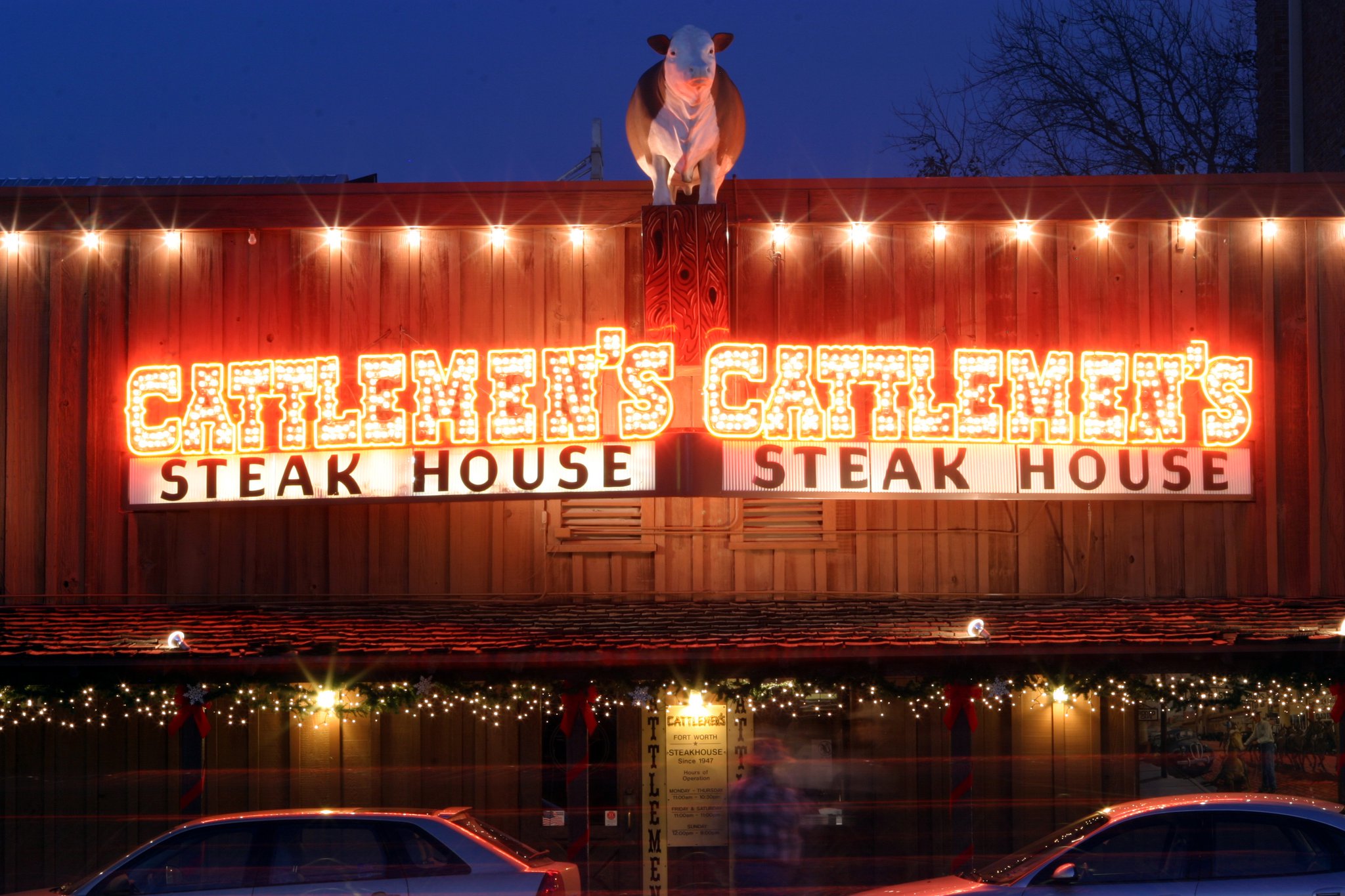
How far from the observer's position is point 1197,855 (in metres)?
8.77

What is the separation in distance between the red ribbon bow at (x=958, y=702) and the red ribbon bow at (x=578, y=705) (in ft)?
9.44

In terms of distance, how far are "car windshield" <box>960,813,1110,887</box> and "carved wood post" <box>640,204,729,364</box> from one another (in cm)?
585

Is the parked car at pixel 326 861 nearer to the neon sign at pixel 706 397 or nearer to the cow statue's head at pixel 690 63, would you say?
the neon sign at pixel 706 397

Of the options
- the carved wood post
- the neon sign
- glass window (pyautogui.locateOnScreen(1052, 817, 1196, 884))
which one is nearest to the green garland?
glass window (pyautogui.locateOnScreen(1052, 817, 1196, 884))

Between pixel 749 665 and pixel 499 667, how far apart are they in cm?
195

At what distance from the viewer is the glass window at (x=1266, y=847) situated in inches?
340

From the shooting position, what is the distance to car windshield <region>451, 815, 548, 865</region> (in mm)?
9414

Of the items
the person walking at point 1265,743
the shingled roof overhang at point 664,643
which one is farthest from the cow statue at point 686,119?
the person walking at point 1265,743

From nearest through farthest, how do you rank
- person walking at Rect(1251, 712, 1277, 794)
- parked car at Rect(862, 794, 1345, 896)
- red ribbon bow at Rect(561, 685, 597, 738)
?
parked car at Rect(862, 794, 1345, 896) → red ribbon bow at Rect(561, 685, 597, 738) → person walking at Rect(1251, 712, 1277, 794)

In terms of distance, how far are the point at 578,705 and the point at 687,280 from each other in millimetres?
4558

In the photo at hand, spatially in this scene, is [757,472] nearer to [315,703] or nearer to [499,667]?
[499,667]

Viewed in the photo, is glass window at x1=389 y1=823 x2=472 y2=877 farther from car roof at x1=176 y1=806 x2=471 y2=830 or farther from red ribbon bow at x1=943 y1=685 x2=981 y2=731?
red ribbon bow at x1=943 y1=685 x2=981 y2=731

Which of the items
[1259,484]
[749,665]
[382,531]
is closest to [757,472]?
[749,665]

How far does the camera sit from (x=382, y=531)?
14539mm
